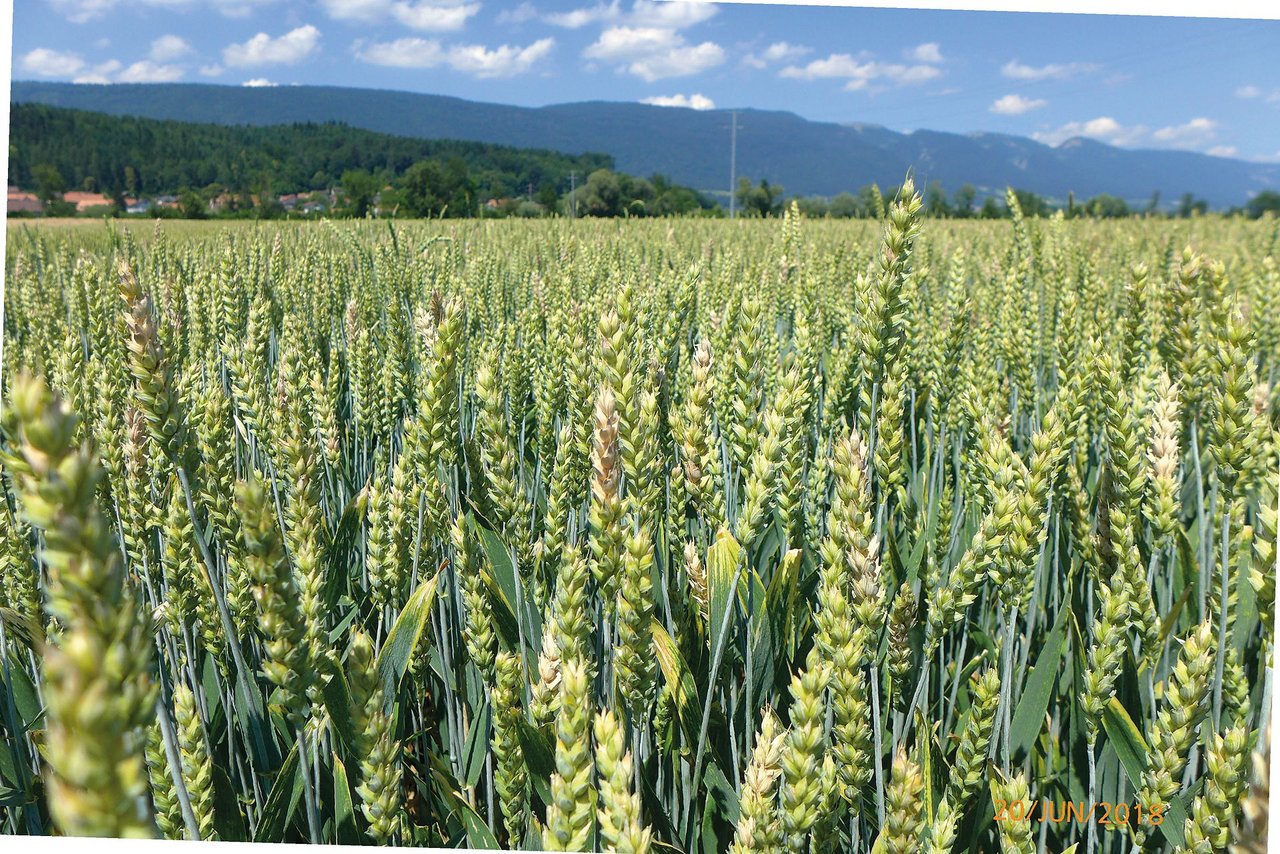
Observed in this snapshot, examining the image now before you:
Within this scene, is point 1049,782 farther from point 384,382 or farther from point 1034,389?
point 384,382

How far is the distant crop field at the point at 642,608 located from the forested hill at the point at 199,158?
142 inches

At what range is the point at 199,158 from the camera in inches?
266

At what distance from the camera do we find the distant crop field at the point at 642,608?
23.8 inches

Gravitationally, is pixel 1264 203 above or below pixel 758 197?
below

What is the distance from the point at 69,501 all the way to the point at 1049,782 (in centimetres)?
139

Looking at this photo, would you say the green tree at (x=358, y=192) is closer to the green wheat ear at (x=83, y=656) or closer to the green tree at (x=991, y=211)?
the green wheat ear at (x=83, y=656)

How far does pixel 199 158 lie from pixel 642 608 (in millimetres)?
7578

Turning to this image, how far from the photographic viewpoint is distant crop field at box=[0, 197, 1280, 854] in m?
0.60

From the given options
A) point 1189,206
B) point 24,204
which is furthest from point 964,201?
point 24,204

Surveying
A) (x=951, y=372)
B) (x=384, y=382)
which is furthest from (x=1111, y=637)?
(x=384, y=382)

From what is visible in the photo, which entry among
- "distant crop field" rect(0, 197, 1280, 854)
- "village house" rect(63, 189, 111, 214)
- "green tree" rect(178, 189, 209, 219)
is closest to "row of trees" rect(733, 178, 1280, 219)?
"green tree" rect(178, 189, 209, 219)

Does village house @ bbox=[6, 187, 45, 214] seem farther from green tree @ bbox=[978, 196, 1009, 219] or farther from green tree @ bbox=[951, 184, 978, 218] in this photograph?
green tree @ bbox=[978, 196, 1009, 219]

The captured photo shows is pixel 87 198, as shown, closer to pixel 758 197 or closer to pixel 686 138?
pixel 758 197

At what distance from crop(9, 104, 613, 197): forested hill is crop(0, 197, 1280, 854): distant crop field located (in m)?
3.62
